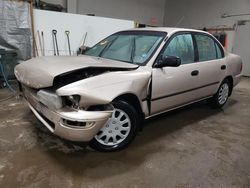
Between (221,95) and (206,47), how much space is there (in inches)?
38.9

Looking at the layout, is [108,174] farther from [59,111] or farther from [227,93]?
[227,93]

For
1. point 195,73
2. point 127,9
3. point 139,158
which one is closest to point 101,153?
point 139,158

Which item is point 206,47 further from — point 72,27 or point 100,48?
point 72,27

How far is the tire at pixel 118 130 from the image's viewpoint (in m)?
2.07

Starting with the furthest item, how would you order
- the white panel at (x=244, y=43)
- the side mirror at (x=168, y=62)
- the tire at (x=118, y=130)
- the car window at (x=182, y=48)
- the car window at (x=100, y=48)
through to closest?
the white panel at (x=244, y=43)
the car window at (x=100, y=48)
the car window at (x=182, y=48)
the side mirror at (x=168, y=62)
the tire at (x=118, y=130)

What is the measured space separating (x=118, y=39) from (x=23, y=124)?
1.66m

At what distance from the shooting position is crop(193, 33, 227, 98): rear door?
296cm

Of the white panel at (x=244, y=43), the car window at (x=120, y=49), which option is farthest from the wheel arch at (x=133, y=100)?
the white panel at (x=244, y=43)

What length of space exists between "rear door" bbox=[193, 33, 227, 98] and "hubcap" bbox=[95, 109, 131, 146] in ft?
4.31

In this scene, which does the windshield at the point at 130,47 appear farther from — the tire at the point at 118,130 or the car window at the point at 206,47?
the car window at the point at 206,47

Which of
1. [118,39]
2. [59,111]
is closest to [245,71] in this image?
[118,39]

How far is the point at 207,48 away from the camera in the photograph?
3158 millimetres

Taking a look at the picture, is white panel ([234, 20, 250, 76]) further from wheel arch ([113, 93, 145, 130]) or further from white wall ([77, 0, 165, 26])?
wheel arch ([113, 93, 145, 130])

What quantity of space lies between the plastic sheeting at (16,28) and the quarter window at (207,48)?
372 centimetres
